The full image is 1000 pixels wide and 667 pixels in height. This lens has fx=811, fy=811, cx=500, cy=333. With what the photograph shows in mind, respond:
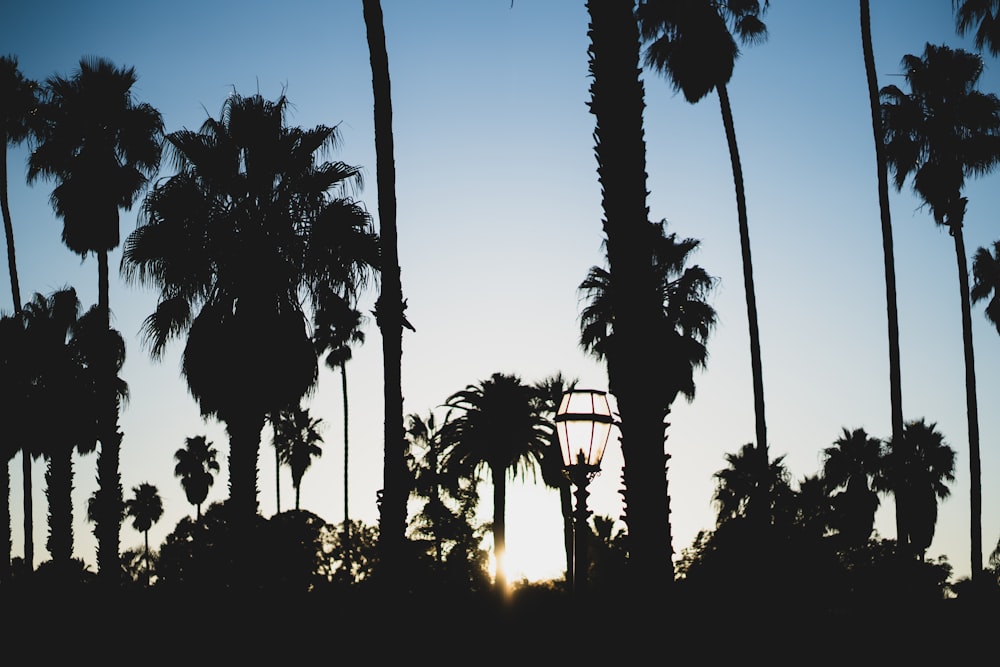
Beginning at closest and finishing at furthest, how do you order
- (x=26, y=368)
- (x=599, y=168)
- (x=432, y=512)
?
(x=599, y=168) < (x=26, y=368) < (x=432, y=512)

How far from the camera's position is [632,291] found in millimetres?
7688

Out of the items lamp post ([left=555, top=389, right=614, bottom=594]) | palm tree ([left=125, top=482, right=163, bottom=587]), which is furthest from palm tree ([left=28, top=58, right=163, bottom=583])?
palm tree ([left=125, top=482, right=163, bottom=587])

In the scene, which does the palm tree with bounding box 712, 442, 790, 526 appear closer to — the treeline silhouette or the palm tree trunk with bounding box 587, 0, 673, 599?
the treeline silhouette

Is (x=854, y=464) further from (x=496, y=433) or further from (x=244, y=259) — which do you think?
(x=244, y=259)

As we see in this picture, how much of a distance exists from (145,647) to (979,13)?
21.2m

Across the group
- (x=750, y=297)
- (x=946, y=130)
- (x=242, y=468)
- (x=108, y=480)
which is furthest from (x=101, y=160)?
(x=946, y=130)

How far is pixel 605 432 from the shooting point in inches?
364

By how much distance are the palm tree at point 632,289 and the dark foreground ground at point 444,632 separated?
197 centimetres

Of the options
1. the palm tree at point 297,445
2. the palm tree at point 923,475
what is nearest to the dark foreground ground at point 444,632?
the palm tree at point 923,475

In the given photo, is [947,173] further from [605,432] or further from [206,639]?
[206,639]

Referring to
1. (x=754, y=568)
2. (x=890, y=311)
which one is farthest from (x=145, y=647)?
(x=890, y=311)

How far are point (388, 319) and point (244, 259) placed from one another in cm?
443

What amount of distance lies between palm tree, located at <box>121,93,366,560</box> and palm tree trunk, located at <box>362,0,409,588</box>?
2.39 m

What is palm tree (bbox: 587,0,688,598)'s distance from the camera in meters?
7.46
